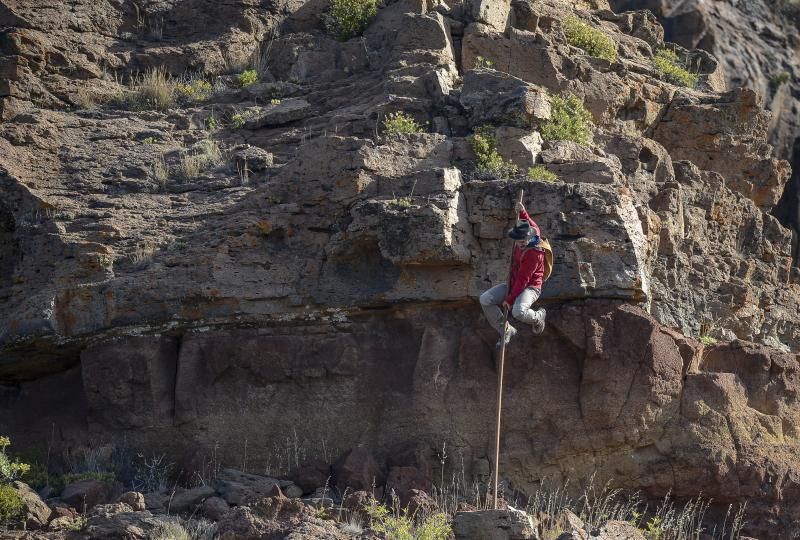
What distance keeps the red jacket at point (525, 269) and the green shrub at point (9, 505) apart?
491 centimetres

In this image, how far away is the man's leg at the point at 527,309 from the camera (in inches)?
493

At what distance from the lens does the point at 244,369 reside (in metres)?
14.2

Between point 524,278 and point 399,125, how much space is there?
10.9 feet

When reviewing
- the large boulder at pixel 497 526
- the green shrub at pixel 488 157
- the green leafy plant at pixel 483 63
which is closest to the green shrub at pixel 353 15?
the green leafy plant at pixel 483 63

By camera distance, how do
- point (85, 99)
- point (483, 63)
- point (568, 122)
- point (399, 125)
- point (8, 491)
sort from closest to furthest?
point (8, 491), point (399, 125), point (568, 122), point (483, 63), point (85, 99)

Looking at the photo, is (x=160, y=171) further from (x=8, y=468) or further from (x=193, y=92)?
(x=8, y=468)

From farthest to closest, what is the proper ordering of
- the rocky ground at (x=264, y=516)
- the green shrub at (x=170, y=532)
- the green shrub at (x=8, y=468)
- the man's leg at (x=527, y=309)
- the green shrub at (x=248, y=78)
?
the green shrub at (x=248, y=78) → the green shrub at (x=8, y=468) → the man's leg at (x=527, y=309) → the green shrub at (x=170, y=532) → the rocky ground at (x=264, y=516)

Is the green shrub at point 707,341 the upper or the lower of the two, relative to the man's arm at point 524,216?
lower

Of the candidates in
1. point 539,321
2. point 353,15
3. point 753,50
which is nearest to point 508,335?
point 539,321

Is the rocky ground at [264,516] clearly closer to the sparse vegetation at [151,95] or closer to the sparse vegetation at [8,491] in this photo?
the sparse vegetation at [8,491]

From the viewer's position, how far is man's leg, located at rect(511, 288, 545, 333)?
493 inches

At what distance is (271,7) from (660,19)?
25.0 feet

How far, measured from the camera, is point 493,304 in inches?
512

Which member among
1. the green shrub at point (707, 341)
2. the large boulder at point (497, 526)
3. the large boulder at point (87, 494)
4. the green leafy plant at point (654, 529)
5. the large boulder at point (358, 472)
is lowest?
the large boulder at point (87, 494)
